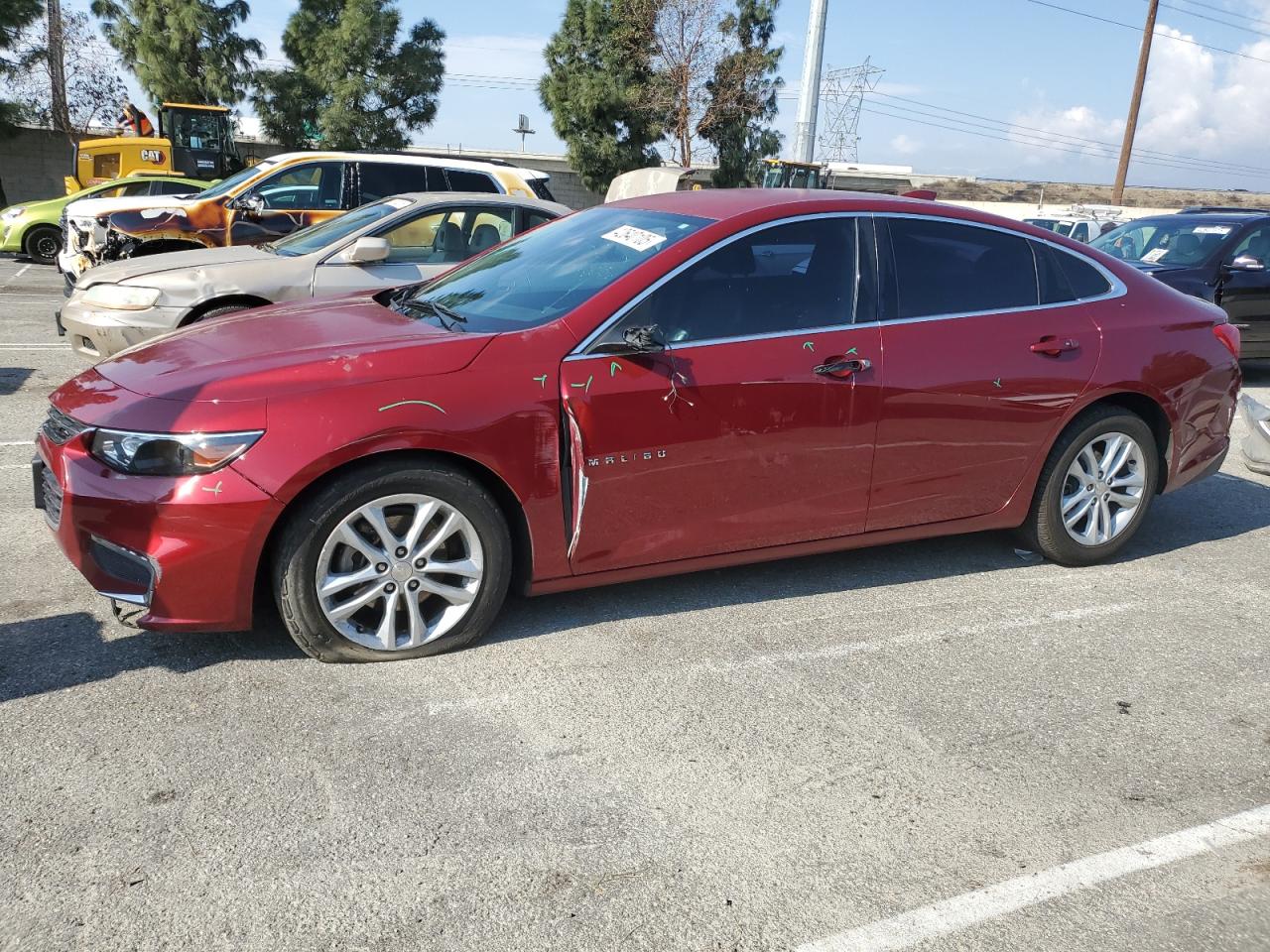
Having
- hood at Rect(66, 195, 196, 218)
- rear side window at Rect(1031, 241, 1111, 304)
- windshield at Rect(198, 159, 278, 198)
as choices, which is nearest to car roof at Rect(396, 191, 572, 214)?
windshield at Rect(198, 159, 278, 198)

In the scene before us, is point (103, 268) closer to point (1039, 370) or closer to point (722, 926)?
point (1039, 370)

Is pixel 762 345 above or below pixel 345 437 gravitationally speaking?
above

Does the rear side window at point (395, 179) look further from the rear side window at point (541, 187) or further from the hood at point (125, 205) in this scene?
the hood at point (125, 205)

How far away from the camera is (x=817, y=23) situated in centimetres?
2295

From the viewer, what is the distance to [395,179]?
1154cm

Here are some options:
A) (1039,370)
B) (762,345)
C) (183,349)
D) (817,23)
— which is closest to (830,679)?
(762,345)

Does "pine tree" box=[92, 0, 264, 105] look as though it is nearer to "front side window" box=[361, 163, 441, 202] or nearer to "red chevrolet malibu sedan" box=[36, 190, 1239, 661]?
"front side window" box=[361, 163, 441, 202]

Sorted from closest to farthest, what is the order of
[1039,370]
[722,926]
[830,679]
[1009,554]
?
1. [722,926]
2. [830,679]
3. [1039,370]
4. [1009,554]

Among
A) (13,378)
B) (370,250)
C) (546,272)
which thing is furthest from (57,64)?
(546,272)

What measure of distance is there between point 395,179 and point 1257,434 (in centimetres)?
851

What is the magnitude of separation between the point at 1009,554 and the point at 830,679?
1.91 meters

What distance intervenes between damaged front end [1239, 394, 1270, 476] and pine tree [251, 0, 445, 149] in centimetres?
3425

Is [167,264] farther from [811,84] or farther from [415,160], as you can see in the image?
[811,84]

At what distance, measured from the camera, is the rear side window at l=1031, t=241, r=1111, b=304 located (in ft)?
16.4
